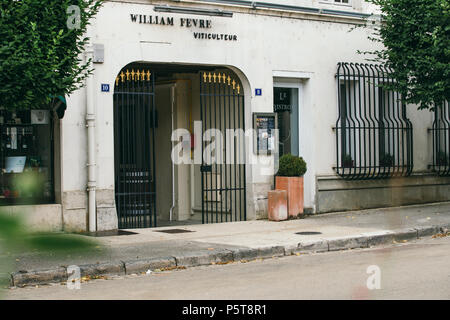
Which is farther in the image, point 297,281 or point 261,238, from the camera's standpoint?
point 261,238

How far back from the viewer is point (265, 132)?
527 inches

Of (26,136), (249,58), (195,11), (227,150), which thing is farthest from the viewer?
(227,150)

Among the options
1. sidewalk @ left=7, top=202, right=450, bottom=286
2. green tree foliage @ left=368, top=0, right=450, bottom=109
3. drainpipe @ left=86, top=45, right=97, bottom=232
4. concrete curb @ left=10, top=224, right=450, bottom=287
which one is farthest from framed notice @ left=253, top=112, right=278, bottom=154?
drainpipe @ left=86, top=45, right=97, bottom=232

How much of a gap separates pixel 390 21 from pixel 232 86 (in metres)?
3.58

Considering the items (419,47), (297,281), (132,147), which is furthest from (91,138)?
(419,47)

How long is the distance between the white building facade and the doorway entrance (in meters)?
0.03

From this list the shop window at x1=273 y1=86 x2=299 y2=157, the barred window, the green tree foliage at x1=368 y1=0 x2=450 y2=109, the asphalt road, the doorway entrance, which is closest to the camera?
the asphalt road

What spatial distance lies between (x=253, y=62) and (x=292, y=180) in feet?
8.50

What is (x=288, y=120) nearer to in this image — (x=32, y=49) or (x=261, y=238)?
(x=261, y=238)

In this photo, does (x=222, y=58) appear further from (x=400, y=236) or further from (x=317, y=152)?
(x=400, y=236)

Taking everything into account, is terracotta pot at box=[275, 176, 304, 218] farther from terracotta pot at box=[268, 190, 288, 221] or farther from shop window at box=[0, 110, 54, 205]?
shop window at box=[0, 110, 54, 205]

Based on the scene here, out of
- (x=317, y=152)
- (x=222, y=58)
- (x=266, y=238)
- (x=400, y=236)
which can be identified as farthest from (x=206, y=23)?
(x=400, y=236)

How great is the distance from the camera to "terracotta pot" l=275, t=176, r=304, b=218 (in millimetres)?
12930

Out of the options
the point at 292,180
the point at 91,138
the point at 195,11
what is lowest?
the point at 292,180
